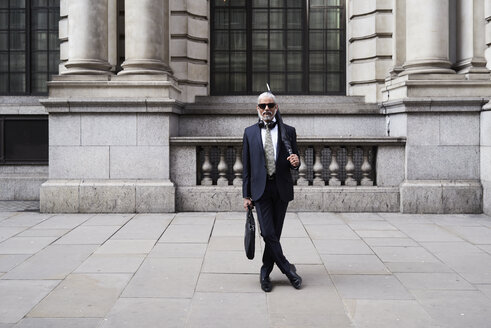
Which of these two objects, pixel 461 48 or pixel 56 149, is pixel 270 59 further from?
pixel 56 149

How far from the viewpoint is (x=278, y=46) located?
14.9 metres

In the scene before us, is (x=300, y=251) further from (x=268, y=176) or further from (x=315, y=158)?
(x=315, y=158)

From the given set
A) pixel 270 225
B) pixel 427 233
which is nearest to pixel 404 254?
pixel 427 233

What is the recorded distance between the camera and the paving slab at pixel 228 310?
483 cm

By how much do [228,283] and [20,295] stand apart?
2.20 metres

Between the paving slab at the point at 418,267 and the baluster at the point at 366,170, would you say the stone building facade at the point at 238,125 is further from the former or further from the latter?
the paving slab at the point at 418,267

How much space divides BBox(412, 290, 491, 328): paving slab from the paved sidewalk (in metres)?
0.01

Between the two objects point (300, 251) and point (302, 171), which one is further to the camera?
point (302, 171)

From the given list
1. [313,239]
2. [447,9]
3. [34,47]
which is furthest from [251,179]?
[34,47]

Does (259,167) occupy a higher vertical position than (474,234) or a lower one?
higher

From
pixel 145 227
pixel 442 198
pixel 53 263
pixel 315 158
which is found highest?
pixel 315 158

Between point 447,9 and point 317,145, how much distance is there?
14.1 feet

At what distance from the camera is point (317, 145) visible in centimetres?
1154

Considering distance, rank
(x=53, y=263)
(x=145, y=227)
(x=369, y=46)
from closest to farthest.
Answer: (x=53, y=263) → (x=145, y=227) → (x=369, y=46)
